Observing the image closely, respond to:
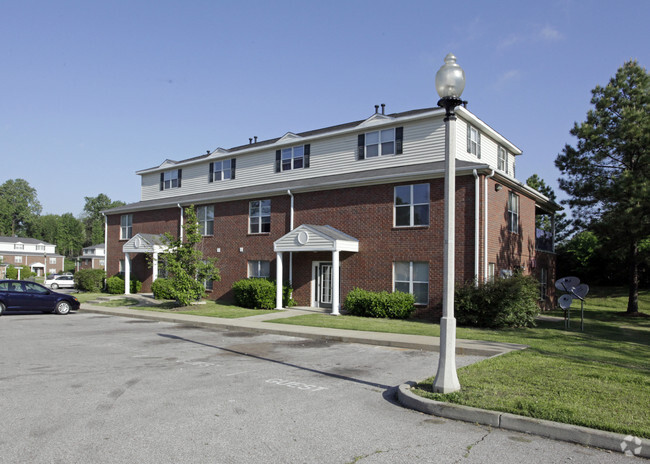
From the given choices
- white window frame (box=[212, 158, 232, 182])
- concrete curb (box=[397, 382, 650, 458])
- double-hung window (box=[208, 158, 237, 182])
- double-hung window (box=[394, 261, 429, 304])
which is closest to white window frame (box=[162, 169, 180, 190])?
double-hung window (box=[208, 158, 237, 182])

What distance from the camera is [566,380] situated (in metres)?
7.74

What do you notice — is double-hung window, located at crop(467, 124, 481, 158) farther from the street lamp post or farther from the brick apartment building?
the street lamp post

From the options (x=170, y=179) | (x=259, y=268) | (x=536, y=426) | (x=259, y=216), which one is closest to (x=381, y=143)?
(x=259, y=216)

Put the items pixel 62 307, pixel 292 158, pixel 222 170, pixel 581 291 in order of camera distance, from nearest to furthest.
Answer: pixel 581 291
pixel 62 307
pixel 292 158
pixel 222 170

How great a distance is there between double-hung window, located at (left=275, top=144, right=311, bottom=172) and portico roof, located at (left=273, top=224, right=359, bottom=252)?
206 inches

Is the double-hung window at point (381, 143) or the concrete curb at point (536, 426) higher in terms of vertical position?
the double-hung window at point (381, 143)

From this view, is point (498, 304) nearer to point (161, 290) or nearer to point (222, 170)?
point (161, 290)

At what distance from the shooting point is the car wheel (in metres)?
20.4

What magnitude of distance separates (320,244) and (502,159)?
11547 mm

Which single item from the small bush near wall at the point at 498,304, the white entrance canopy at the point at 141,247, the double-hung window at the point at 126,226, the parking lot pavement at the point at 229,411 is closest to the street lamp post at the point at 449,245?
the parking lot pavement at the point at 229,411

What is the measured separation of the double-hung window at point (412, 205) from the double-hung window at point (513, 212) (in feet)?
13.4

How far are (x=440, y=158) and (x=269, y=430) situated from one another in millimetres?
16564

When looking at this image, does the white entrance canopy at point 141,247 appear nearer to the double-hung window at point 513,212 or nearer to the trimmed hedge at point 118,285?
the trimmed hedge at point 118,285

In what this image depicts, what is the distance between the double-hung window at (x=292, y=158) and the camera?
2505 centimetres
